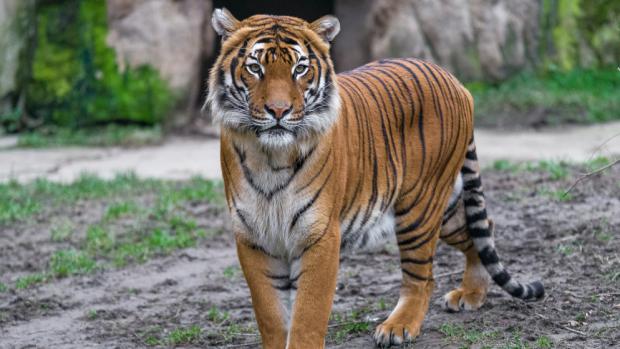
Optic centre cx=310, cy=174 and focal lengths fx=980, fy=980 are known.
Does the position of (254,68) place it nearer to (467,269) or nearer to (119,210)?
(467,269)

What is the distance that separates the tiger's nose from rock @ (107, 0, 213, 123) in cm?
666

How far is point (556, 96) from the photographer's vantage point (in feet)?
35.3

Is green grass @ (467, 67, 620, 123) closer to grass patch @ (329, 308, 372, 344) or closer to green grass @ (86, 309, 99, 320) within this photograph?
grass patch @ (329, 308, 372, 344)

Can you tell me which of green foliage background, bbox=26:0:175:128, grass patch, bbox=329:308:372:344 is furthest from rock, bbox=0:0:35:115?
grass patch, bbox=329:308:372:344

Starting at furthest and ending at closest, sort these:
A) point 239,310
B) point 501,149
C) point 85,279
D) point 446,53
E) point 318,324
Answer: point 446,53 < point 501,149 < point 85,279 < point 239,310 < point 318,324

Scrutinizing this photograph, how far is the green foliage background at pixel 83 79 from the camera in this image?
10.0m

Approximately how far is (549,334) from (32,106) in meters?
7.39

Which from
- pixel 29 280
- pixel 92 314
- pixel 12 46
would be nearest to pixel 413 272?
pixel 92 314

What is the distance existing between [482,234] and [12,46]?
6846 mm

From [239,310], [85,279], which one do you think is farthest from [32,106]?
[239,310]

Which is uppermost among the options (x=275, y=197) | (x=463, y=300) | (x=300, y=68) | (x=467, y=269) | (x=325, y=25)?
(x=325, y=25)

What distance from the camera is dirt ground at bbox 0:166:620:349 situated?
4387 millimetres

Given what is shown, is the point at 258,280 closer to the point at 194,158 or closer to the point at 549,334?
the point at 549,334

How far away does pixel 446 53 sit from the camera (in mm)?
11203
